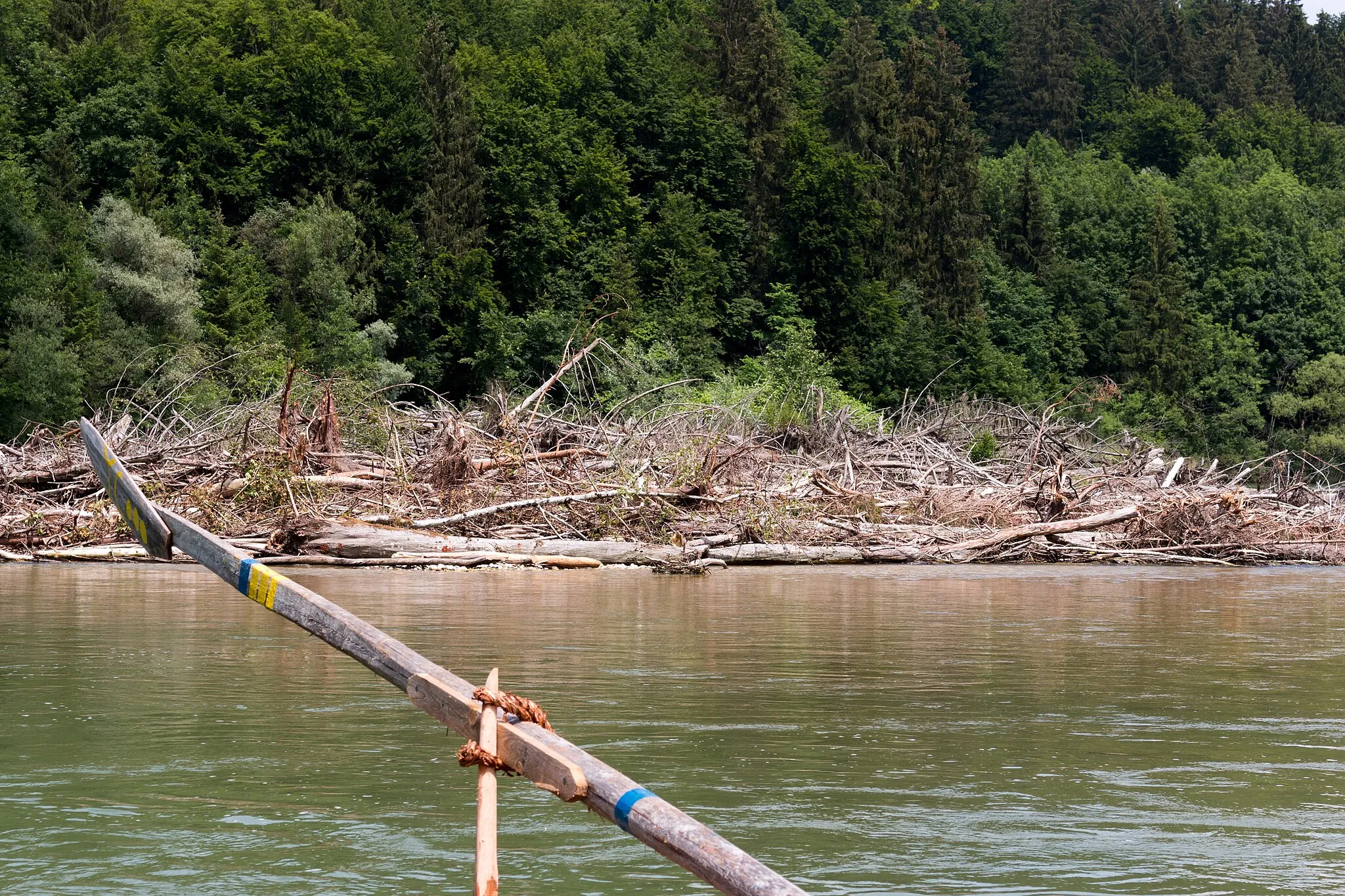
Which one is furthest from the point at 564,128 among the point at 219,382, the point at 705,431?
the point at 705,431

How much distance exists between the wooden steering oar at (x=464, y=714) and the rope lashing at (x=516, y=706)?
0.03 m

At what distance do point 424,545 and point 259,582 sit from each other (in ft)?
40.6

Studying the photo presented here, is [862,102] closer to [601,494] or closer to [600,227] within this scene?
[600,227]

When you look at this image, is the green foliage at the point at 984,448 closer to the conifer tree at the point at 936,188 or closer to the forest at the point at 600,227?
the forest at the point at 600,227

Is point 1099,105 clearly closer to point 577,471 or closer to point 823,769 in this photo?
point 577,471

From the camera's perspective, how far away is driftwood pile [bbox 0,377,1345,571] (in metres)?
19.1

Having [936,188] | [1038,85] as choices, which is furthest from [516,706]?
[1038,85]

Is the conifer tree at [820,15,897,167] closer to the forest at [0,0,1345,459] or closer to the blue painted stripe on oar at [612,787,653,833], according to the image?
the forest at [0,0,1345,459]

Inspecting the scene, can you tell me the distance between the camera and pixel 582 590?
53.3 ft

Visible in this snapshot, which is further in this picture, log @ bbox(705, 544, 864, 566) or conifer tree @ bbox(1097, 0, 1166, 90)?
conifer tree @ bbox(1097, 0, 1166, 90)

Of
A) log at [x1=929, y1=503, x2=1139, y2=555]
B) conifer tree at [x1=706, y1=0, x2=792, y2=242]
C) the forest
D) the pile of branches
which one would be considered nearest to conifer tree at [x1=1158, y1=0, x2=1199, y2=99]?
the forest

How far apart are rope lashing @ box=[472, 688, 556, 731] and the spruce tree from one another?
55144 millimetres

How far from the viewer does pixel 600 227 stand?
64.4 metres

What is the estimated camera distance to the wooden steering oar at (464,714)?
370cm
